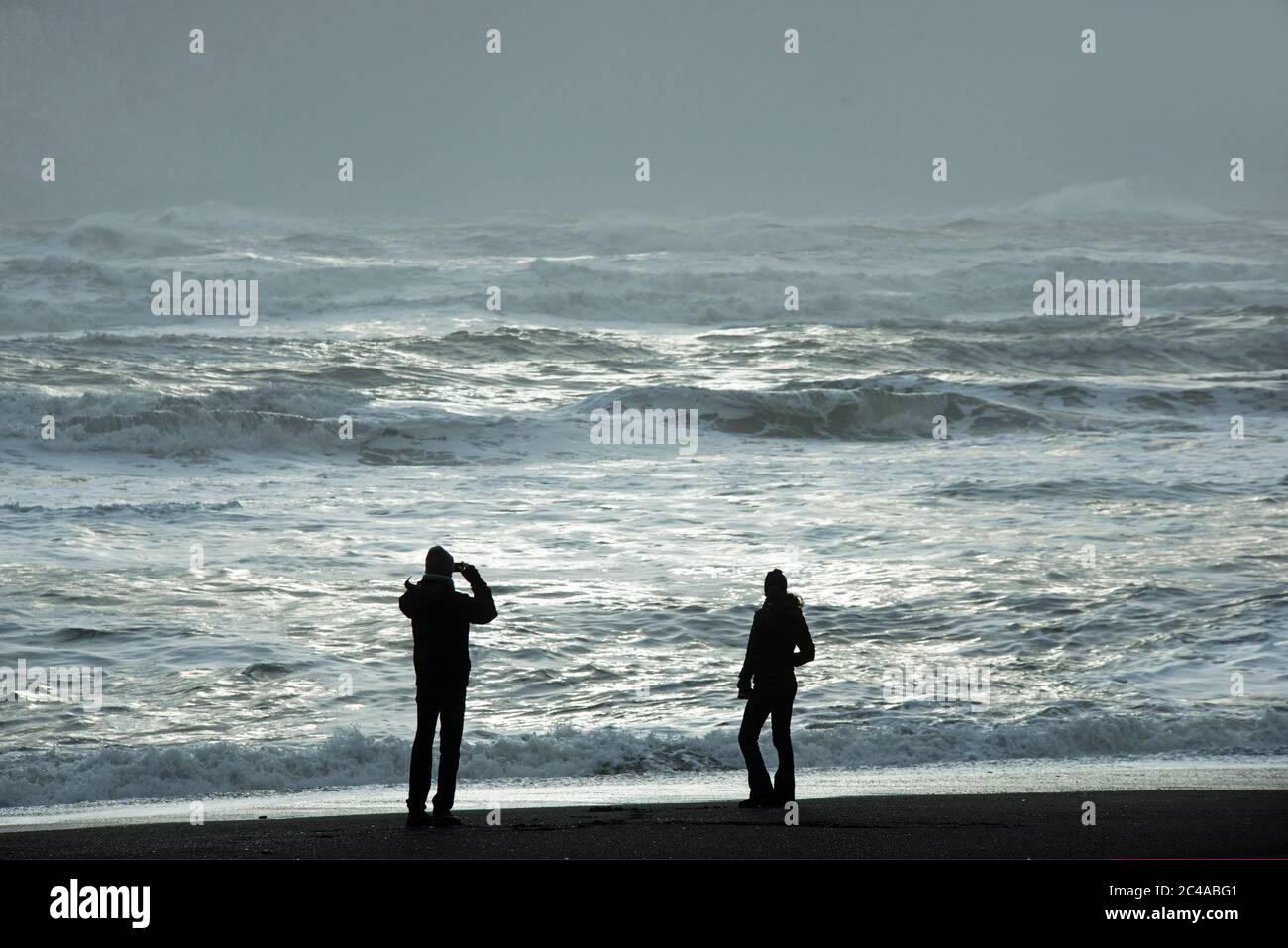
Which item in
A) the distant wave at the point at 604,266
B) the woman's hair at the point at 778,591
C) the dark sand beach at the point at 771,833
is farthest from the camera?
the distant wave at the point at 604,266

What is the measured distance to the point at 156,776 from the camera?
9.73m

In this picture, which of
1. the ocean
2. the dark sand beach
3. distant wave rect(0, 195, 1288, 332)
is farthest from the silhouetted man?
distant wave rect(0, 195, 1288, 332)

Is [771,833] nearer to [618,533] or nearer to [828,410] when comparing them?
[618,533]

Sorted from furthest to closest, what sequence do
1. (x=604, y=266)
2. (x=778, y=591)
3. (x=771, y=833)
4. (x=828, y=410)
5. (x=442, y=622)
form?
(x=604, y=266) → (x=828, y=410) → (x=778, y=591) → (x=442, y=622) → (x=771, y=833)

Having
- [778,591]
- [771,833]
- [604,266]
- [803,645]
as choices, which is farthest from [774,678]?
[604,266]

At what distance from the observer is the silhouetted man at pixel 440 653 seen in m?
7.37

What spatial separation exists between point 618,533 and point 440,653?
10992 millimetres

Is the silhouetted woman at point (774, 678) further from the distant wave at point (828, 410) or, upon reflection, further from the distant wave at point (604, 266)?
the distant wave at point (604, 266)

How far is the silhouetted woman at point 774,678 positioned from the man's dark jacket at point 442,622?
167 cm

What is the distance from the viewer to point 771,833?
721 centimetres

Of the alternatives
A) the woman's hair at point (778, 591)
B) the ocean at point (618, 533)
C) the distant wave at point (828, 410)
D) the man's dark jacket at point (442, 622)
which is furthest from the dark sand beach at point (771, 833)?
the distant wave at point (828, 410)

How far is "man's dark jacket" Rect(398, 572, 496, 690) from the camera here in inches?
290
